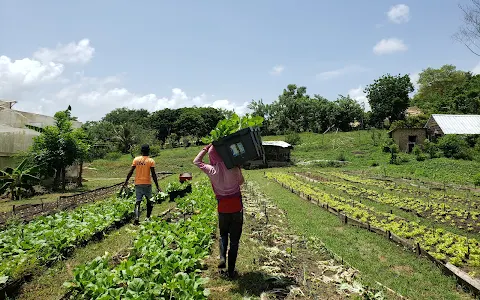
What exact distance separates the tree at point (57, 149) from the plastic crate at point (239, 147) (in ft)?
48.6

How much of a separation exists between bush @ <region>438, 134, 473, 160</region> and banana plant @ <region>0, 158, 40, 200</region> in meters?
27.4

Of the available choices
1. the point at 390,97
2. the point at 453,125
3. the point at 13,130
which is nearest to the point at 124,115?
the point at 390,97

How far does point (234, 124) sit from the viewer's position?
4.58 meters

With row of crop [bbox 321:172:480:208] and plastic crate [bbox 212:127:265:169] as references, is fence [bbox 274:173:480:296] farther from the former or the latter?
row of crop [bbox 321:172:480:208]

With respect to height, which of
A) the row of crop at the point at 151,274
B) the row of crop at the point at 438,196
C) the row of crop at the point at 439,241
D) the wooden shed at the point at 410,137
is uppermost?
the wooden shed at the point at 410,137

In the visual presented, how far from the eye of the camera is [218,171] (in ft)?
15.2

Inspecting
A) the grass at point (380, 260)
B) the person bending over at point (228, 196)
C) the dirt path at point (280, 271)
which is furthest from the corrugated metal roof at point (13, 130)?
the person bending over at point (228, 196)

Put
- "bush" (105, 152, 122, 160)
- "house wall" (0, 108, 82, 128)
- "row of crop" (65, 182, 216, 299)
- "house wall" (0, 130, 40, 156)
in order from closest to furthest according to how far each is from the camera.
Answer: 1. "row of crop" (65, 182, 216, 299)
2. "house wall" (0, 130, 40, 156)
3. "house wall" (0, 108, 82, 128)
4. "bush" (105, 152, 122, 160)

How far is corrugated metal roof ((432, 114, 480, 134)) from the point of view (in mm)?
30766

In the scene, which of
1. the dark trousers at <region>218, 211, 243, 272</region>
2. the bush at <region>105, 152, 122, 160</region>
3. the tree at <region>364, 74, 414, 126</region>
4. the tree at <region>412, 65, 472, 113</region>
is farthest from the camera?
the tree at <region>412, 65, 472, 113</region>

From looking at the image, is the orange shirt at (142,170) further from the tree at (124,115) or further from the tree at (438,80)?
the tree at (124,115)

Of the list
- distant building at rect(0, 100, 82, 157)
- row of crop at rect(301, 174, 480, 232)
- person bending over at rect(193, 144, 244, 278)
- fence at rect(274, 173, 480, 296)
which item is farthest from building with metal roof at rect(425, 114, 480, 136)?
person bending over at rect(193, 144, 244, 278)

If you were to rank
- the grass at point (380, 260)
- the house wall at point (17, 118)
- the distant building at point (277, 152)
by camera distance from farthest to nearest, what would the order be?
1. the distant building at point (277, 152)
2. the house wall at point (17, 118)
3. the grass at point (380, 260)

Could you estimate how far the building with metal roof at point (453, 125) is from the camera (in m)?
30.8
